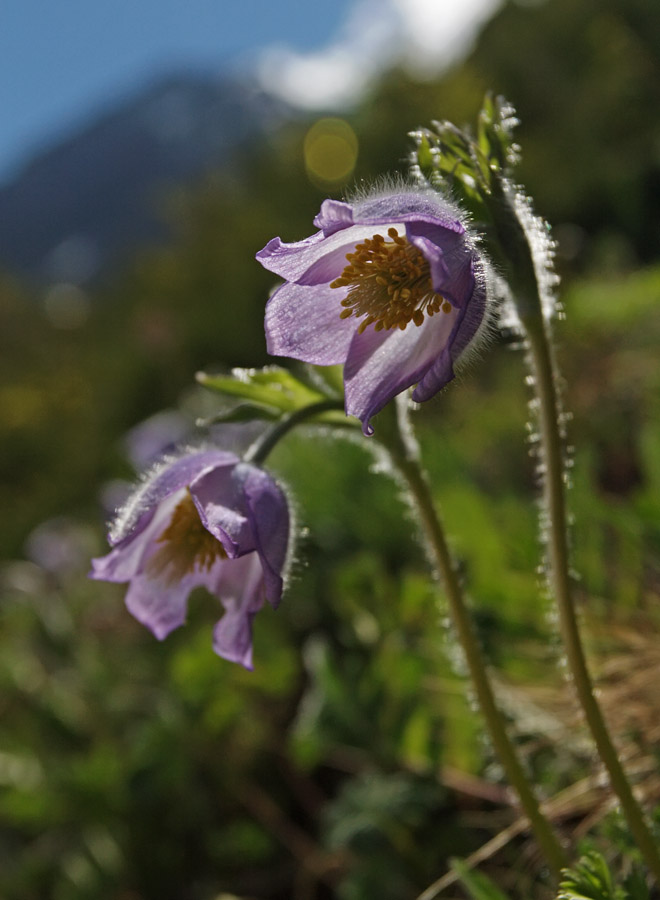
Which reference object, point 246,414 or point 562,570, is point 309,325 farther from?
point 562,570

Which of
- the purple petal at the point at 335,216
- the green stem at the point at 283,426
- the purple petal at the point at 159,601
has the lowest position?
the purple petal at the point at 159,601

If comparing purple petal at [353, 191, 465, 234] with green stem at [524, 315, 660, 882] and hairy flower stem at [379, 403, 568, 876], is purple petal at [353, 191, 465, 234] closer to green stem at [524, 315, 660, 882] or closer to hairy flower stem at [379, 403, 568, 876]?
green stem at [524, 315, 660, 882]

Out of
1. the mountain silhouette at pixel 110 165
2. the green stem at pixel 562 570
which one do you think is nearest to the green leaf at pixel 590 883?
the green stem at pixel 562 570

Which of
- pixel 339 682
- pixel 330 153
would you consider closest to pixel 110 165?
pixel 330 153

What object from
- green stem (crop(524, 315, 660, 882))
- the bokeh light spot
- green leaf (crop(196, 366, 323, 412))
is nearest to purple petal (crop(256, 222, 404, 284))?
green leaf (crop(196, 366, 323, 412))

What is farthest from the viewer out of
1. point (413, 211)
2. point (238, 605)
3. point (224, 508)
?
point (238, 605)

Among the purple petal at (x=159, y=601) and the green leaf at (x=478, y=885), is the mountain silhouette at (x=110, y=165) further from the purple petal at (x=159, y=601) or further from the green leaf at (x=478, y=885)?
→ the green leaf at (x=478, y=885)
